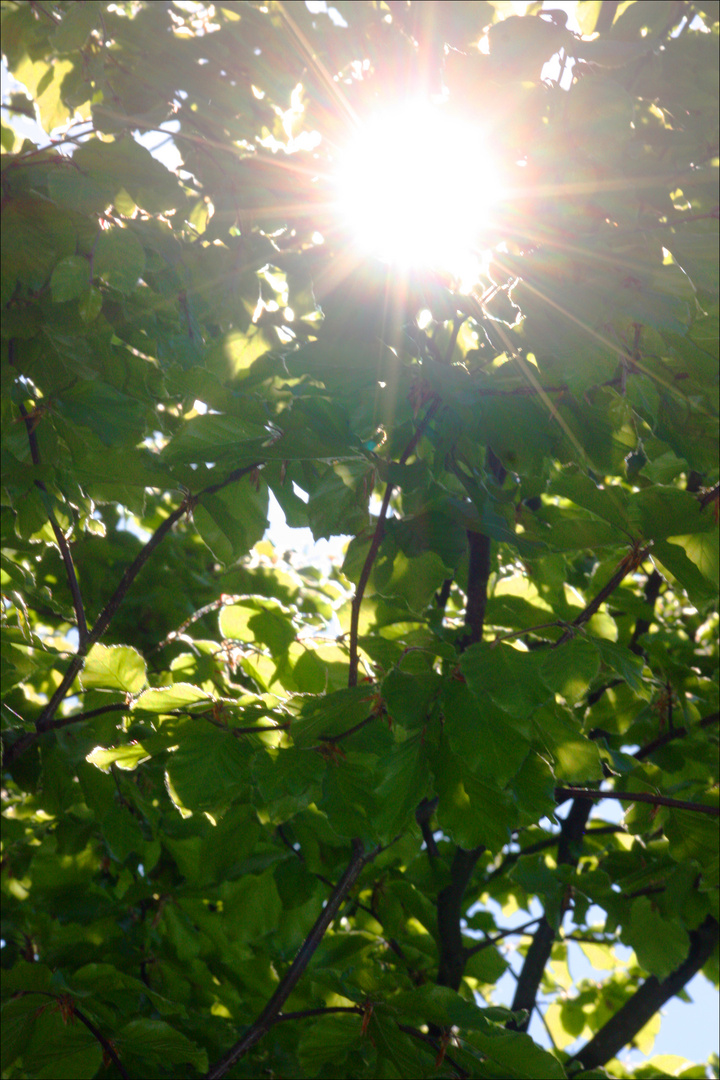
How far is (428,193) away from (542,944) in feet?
9.59

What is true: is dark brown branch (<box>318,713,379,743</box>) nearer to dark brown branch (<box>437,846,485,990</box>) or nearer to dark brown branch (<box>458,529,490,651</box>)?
dark brown branch (<box>458,529,490,651</box>)

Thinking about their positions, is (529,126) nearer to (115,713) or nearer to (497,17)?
(497,17)

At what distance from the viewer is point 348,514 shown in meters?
1.44

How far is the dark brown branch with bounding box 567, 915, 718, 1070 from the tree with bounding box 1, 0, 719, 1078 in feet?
0.05

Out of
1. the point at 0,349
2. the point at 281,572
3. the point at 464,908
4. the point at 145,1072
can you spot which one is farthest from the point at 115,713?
the point at 464,908

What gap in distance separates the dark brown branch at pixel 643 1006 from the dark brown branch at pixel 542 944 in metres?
0.29

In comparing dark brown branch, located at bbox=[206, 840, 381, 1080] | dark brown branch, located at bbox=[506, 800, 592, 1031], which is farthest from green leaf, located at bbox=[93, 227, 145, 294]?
dark brown branch, located at bbox=[506, 800, 592, 1031]

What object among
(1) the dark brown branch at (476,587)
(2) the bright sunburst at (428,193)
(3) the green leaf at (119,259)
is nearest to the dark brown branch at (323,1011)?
(1) the dark brown branch at (476,587)

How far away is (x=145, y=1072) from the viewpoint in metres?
2.01

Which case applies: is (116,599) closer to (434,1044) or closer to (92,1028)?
(92,1028)

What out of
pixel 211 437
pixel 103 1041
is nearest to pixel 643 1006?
pixel 103 1041

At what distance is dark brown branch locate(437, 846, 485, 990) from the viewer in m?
2.70

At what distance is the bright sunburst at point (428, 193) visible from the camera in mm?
1882

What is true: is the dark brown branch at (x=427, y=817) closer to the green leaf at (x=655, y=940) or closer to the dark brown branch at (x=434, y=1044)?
the dark brown branch at (x=434, y=1044)
